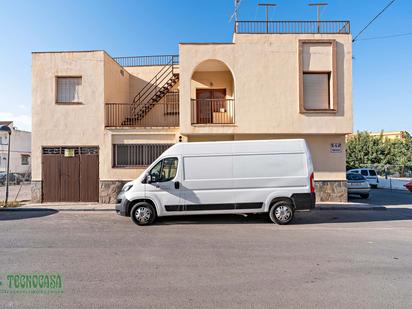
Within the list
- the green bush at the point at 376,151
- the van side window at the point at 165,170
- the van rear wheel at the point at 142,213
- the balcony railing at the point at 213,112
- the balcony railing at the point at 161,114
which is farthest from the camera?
the green bush at the point at 376,151

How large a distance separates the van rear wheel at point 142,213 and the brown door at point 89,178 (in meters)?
5.24

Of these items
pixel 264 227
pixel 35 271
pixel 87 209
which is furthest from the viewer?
pixel 87 209

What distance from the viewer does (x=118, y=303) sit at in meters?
3.55

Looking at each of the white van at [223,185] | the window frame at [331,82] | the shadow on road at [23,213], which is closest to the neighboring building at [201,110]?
the window frame at [331,82]

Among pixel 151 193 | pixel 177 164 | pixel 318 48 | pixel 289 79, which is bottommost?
pixel 151 193

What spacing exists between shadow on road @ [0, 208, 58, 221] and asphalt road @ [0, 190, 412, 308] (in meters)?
1.19

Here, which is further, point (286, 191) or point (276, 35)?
point (276, 35)

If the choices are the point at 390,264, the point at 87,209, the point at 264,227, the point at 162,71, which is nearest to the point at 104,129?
the point at 87,209

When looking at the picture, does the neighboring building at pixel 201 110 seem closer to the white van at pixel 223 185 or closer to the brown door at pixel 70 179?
the brown door at pixel 70 179

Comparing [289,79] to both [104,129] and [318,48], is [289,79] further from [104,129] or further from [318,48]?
[104,129]

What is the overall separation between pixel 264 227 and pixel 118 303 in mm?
5227

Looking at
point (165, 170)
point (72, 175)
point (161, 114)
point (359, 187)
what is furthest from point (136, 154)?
point (359, 187)

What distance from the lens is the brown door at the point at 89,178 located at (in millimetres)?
12609

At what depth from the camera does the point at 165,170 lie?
8.37 m
